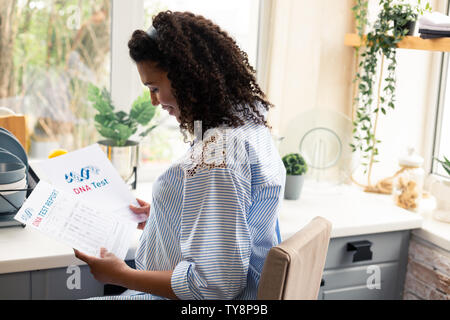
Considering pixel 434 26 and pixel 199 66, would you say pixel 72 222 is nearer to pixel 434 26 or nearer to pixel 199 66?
pixel 199 66

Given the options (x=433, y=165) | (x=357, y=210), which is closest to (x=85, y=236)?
(x=357, y=210)

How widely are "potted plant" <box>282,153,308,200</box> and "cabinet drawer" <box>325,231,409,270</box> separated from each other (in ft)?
1.03

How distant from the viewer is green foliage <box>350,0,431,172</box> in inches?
78.7

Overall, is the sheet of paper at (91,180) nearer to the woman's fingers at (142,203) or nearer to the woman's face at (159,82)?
the woman's fingers at (142,203)

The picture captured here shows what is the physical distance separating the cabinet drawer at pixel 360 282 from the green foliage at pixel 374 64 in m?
0.51

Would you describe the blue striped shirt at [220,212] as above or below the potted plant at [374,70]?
below

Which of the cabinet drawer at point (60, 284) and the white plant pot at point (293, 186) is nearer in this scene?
the cabinet drawer at point (60, 284)

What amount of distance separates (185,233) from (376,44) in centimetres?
129

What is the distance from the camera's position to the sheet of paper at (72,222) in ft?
4.18

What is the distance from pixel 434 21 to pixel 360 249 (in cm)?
81

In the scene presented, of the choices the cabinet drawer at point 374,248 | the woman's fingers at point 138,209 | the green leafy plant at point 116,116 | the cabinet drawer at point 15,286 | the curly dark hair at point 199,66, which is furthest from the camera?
the green leafy plant at point 116,116

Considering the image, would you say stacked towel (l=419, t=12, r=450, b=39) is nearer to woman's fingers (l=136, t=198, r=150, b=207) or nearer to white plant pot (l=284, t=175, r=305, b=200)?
white plant pot (l=284, t=175, r=305, b=200)

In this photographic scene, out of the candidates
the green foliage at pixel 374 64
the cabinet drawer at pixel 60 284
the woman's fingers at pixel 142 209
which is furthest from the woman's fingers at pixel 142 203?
the green foliage at pixel 374 64

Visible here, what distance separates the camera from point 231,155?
114cm
